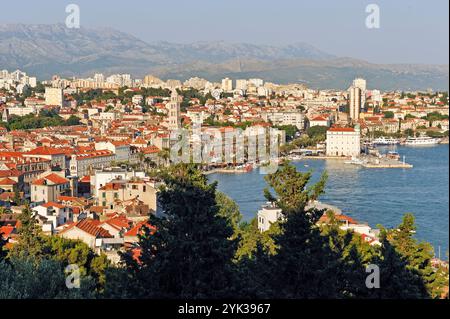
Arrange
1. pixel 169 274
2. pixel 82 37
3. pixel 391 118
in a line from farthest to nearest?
pixel 391 118
pixel 82 37
pixel 169 274

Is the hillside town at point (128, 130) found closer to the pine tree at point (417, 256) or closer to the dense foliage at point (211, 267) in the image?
the dense foliage at point (211, 267)

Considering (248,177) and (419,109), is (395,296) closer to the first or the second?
(248,177)

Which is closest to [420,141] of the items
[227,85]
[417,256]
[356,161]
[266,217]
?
[356,161]

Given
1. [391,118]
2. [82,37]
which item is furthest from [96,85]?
[82,37]

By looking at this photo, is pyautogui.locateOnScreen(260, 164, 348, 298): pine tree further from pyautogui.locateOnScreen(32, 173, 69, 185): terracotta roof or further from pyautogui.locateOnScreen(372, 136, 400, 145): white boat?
pyautogui.locateOnScreen(372, 136, 400, 145): white boat

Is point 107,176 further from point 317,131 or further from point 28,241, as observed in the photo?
point 317,131

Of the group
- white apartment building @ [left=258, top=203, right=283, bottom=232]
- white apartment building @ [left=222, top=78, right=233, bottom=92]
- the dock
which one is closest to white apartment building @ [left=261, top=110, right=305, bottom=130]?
the dock

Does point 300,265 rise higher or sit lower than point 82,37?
lower

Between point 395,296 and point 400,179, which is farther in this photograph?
point 400,179
